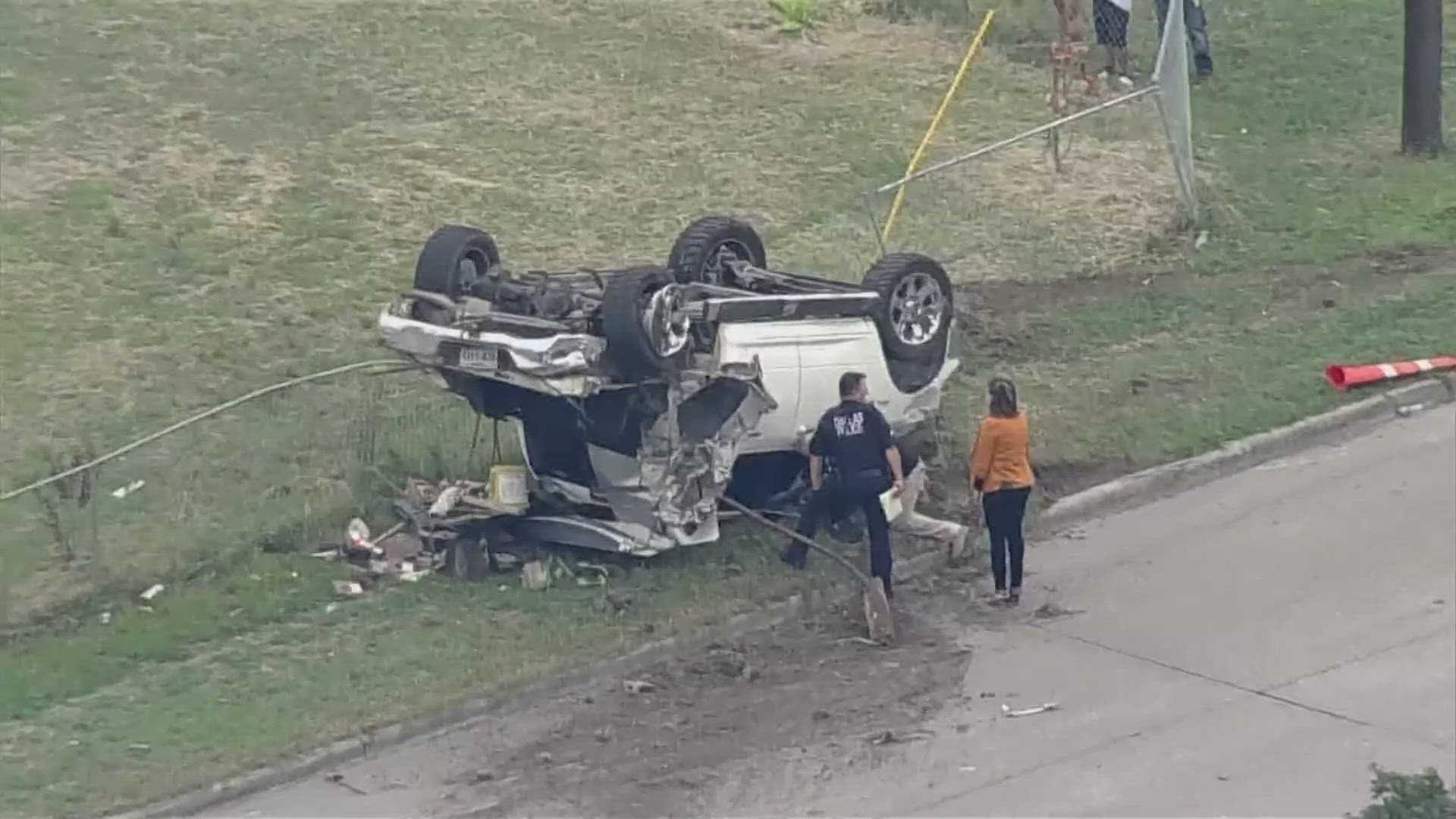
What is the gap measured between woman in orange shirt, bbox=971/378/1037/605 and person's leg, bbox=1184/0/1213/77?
1122 centimetres

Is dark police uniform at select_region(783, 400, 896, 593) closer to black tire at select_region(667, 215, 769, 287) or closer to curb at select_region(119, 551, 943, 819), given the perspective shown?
curb at select_region(119, 551, 943, 819)

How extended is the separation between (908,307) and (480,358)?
2.75m

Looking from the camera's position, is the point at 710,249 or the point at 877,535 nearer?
the point at 877,535

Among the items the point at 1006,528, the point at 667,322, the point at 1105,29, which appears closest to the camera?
the point at 667,322

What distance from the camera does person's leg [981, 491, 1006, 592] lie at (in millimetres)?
12062

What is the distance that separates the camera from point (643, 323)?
38.1ft

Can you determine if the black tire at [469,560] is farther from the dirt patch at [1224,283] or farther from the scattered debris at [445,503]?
the dirt patch at [1224,283]

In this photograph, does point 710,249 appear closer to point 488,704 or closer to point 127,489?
point 488,704

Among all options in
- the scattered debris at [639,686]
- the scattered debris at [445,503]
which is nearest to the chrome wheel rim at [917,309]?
the scattered debris at [445,503]

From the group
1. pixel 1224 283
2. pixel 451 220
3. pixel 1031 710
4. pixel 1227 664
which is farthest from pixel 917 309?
pixel 451 220

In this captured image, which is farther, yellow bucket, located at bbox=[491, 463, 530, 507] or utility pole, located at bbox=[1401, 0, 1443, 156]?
utility pole, located at bbox=[1401, 0, 1443, 156]

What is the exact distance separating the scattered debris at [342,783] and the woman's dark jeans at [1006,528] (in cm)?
368

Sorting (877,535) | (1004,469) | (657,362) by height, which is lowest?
(877,535)

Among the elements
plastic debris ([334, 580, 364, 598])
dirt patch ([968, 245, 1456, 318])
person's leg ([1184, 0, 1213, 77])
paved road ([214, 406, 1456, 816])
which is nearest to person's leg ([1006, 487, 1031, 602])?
paved road ([214, 406, 1456, 816])
